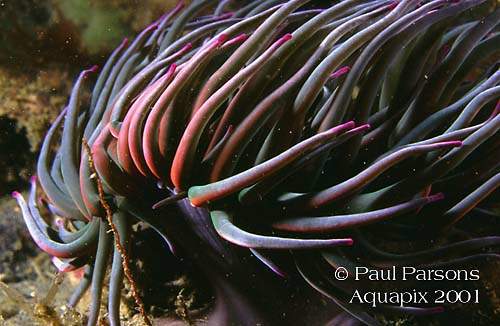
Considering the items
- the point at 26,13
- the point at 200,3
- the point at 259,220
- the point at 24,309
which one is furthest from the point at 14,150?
the point at 259,220

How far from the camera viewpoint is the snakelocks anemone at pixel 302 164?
170 cm

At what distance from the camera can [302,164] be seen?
67.9 inches

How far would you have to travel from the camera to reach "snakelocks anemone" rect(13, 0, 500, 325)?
170 centimetres

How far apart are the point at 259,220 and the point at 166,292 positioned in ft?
2.47

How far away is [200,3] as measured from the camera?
288cm

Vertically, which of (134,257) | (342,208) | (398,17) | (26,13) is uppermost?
(26,13)

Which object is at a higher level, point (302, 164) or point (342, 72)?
point (342, 72)

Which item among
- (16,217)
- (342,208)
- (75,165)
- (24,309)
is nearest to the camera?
(342,208)

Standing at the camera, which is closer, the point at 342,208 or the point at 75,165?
the point at 342,208

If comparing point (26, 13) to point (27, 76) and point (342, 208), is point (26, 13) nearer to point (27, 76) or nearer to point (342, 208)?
point (27, 76)

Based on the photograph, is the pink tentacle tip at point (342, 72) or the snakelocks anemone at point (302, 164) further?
the pink tentacle tip at point (342, 72)

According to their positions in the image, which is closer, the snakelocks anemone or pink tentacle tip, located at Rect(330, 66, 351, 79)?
the snakelocks anemone

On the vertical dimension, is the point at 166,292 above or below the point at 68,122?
below

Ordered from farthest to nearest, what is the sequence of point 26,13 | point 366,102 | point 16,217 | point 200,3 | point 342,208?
point 16,217 < point 26,13 < point 200,3 < point 366,102 < point 342,208
